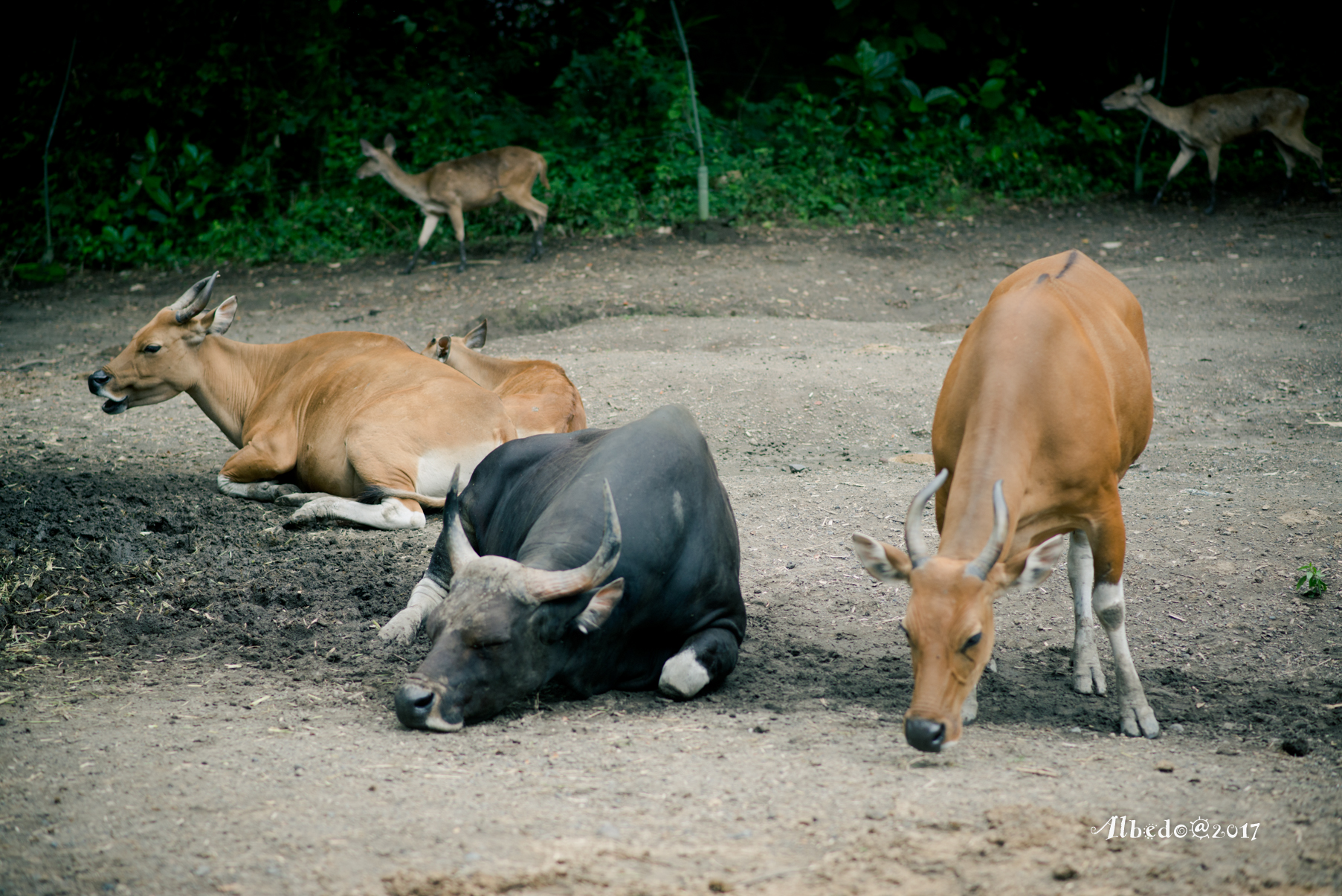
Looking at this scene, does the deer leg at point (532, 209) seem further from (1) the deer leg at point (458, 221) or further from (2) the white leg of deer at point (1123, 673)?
(2) the white leg of deer at point (1123, 673)

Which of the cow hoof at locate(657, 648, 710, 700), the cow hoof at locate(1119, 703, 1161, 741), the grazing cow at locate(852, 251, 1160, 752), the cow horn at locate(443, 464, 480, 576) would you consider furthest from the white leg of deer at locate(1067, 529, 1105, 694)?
the cow horn at locate(443, 464, 480, 576)

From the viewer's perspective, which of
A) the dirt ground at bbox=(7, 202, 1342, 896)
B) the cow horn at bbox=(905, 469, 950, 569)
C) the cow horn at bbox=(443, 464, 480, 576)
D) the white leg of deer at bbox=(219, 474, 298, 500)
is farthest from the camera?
the white leg of deer at bbox=(219, 474, 298, 500)

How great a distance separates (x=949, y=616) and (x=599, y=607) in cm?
107

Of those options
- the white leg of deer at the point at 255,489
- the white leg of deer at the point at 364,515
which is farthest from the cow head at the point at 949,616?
the white leg of deer at the point at 255,489

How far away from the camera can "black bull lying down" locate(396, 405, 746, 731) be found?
3420 mm

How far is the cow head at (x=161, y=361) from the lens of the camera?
6.55 metres

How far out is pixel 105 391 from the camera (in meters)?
6.55

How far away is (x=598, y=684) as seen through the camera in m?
3.77

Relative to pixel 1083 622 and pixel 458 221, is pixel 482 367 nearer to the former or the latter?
pixel 1083 622

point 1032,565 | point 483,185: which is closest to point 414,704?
point 1032,565

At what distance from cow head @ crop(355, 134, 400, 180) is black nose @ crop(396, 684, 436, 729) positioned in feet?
36.3

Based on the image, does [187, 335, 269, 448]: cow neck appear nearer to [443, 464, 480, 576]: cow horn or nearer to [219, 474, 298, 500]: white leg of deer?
[219, 474, 298, 500]: white leg of deer

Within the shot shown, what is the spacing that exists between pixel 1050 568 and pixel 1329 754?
1.06m

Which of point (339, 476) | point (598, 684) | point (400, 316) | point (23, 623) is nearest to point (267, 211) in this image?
point (400, 316)
